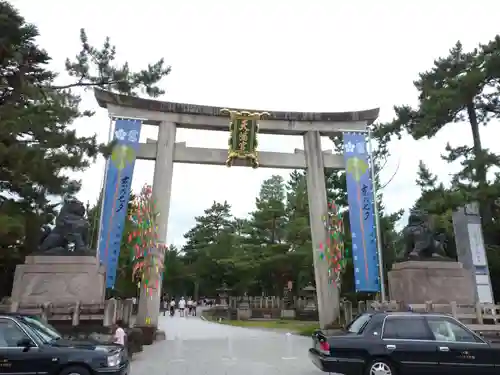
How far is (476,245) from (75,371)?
487 inches

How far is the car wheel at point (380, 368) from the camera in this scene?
6.75 metres

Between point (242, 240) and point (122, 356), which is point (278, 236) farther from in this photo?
point (122, 356)

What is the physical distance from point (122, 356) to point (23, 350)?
1395mm

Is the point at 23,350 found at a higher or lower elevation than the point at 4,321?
lower

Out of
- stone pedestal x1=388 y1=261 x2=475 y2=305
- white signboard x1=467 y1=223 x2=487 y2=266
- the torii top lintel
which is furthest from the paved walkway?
the torii top lintel

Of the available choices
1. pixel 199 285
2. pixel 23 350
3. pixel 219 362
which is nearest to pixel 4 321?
pixel 23 350

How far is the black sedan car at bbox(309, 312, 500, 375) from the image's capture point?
6.75 meters

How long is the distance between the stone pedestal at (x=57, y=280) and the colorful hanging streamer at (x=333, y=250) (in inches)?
345

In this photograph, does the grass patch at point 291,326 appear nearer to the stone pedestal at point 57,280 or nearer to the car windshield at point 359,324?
the stone pedestal at point 57,280

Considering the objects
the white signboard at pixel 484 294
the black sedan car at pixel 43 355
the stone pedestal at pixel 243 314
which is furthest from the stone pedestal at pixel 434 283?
the stone pedestal at pixel 243 314

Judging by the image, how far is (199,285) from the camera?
184ft

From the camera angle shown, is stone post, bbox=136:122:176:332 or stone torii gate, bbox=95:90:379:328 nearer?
stone post, bbox=136:122:176:332

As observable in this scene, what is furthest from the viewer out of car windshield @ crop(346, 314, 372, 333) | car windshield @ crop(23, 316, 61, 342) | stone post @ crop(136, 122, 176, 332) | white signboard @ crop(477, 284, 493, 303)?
stone post @ crop(136, 122, 176, 332)

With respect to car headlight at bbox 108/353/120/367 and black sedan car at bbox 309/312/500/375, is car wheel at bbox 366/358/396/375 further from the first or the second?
car headlight at bbox 108/353/120/367
